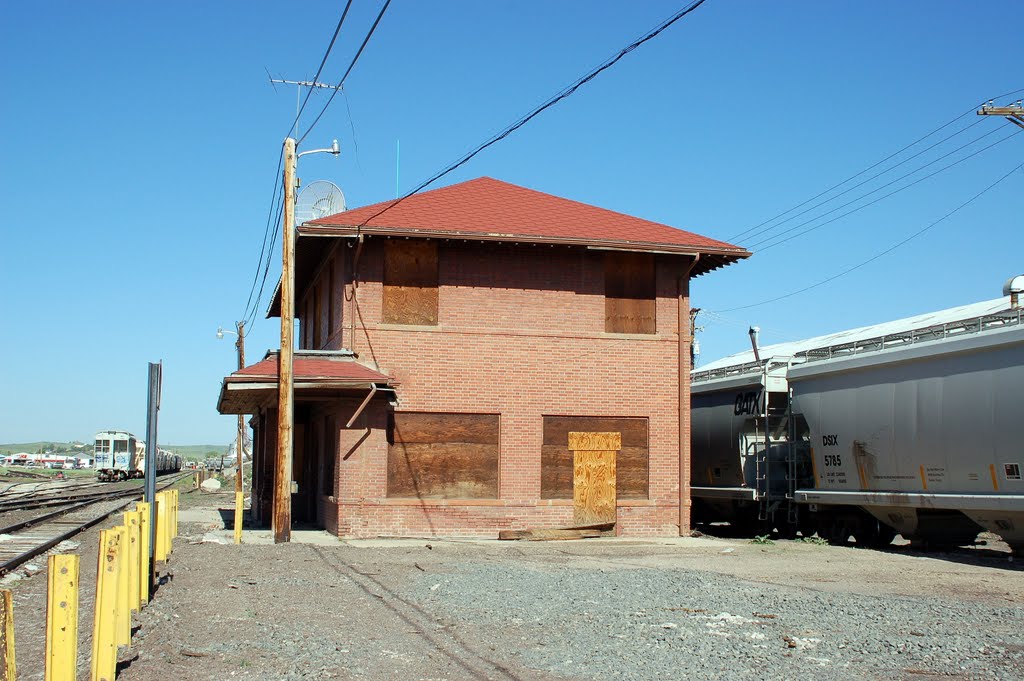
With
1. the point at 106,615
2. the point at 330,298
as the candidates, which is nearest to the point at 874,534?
the point at 330,298

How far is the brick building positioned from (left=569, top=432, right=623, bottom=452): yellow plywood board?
0.20 metres

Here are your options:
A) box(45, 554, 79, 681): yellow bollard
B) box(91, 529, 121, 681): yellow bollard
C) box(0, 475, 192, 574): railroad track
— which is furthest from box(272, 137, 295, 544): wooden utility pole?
box(45, 554, 79, 681): yellow bollard

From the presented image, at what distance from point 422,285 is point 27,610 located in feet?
37.8

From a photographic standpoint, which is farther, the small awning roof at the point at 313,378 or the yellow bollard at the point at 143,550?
the small awning roof at the point at 313,378

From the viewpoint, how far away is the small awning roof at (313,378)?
20844 millimetres

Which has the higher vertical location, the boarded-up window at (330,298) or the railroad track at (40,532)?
the boarded-up window at (330,298)

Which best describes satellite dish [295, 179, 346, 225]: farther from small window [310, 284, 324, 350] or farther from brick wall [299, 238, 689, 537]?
small window [310, 284, 324, 350]

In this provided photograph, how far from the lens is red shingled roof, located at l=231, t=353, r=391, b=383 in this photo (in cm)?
2092

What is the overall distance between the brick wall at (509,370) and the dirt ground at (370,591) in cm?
114

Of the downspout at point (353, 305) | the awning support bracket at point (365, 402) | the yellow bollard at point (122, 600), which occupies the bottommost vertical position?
the yellow bollard at point (122, 600)

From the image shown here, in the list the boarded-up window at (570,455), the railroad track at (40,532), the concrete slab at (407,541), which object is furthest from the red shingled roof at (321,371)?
the railroad track at (40,532)

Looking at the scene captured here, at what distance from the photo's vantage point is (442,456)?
885 inches

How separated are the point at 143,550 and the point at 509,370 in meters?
12.3

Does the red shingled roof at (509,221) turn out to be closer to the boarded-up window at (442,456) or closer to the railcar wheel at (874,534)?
the boarded-up window at (442,456)
